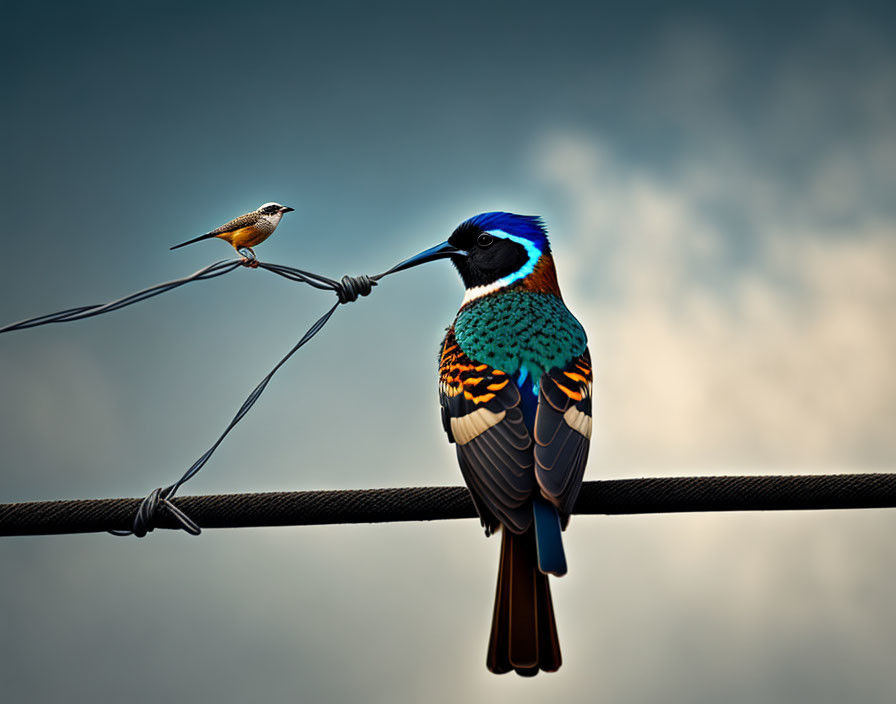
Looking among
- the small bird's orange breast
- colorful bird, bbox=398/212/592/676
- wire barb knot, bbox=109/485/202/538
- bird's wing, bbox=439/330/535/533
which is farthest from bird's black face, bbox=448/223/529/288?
wire barb knot, bbox=109/485/202/538

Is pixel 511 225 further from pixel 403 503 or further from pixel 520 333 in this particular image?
pixel 403 503

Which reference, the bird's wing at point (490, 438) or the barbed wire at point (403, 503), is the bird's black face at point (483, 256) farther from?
Result: the barbed wire at point (403, 503)

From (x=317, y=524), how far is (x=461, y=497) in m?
0.62

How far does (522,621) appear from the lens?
3541 mm

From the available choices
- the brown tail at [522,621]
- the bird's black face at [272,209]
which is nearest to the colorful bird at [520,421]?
the brown tail at [522,621]

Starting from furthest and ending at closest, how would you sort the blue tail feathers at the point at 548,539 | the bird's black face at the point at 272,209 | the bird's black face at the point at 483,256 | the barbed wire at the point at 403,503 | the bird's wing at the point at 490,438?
1. the bird's black face at the point at 483,256
2. the bird's black face at the point at 272,209
3. the bird's wing at the point at 490,438
4. the blue tail feathers at the point at 548,539
5. the barbed wire at the point at 403,503

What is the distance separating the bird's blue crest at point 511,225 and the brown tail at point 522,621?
227 centimetres

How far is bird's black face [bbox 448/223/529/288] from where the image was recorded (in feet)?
17.5

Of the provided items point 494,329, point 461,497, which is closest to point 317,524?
point 461,497

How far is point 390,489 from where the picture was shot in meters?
3.42

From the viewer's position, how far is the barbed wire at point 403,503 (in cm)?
340

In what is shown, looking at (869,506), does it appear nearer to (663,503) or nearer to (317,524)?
(663,503)

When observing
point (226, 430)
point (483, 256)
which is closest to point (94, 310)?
point (226, 430)

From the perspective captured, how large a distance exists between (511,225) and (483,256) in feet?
0.89
